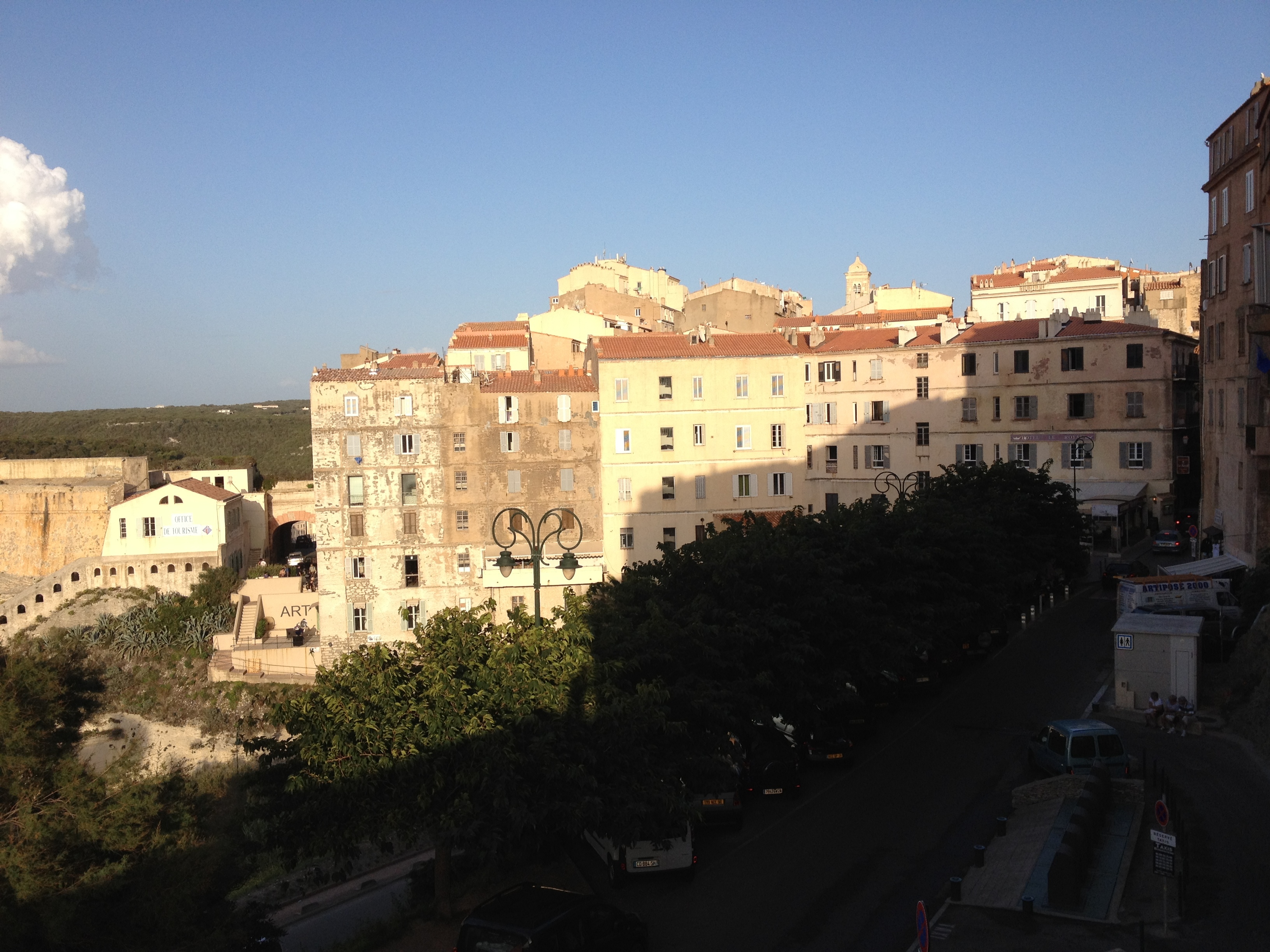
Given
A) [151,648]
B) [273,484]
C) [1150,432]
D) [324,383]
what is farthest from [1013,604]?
[273,484]

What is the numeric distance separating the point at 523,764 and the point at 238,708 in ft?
127

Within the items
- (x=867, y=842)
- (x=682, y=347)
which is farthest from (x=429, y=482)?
(x=867, y=842)

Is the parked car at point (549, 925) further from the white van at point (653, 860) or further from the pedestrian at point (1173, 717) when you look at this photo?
the pedestrian at point (1173, 717)

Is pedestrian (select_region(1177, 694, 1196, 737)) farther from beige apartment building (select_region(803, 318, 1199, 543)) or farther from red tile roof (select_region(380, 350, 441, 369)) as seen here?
red tile roof (select_region(380, 350, 441, 369))

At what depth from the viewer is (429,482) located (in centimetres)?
5269

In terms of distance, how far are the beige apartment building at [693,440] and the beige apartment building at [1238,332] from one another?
18923 millimetres

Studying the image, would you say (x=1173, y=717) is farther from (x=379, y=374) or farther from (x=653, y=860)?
(x=379, y=374)

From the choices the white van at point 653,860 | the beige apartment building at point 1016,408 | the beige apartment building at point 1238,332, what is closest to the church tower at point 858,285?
the beige apartment building at point 1016,408

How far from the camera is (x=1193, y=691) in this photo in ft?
81.9

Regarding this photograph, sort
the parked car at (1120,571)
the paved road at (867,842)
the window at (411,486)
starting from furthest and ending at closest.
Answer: the window at (411,486), the parked car at (1120,571), the paved road at (867,842)

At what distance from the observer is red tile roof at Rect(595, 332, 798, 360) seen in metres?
52.7

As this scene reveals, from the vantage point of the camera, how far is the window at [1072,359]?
189 feet

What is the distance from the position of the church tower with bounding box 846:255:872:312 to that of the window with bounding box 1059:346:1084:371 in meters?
49.9

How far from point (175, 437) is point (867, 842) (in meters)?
133
